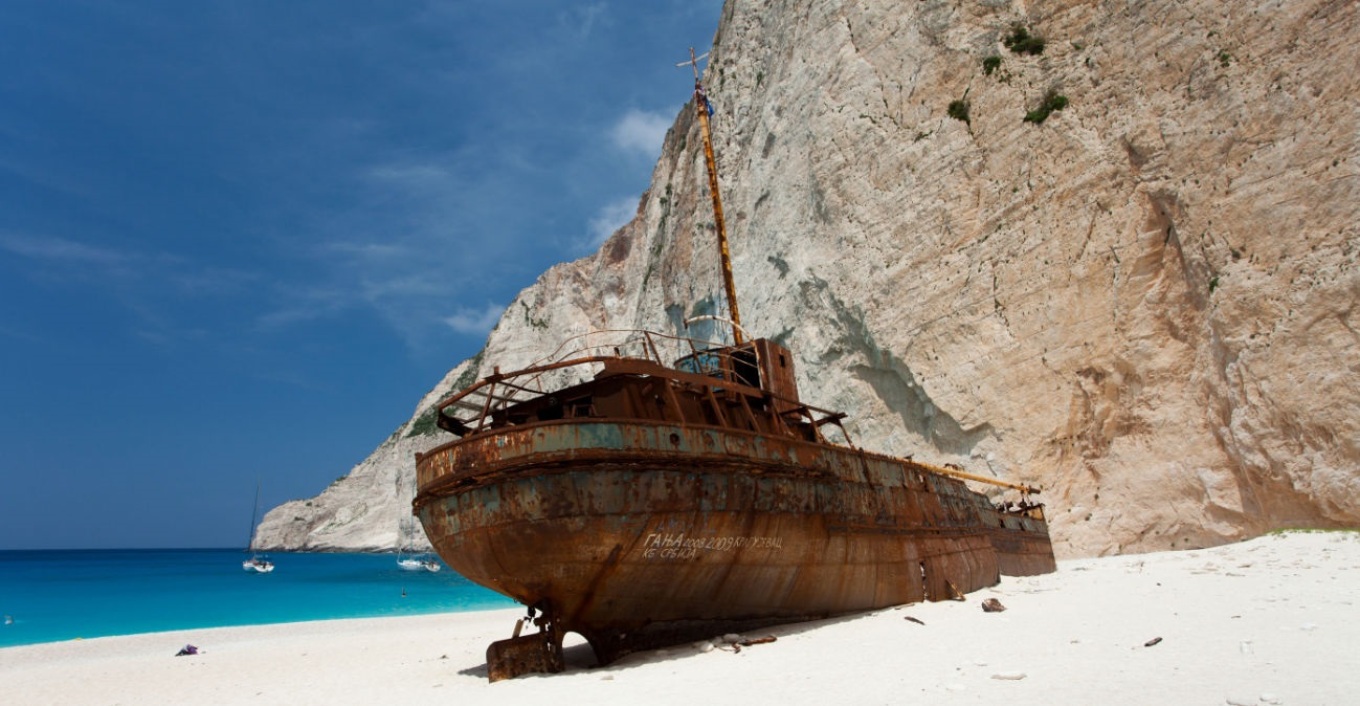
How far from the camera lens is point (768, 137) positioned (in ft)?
122

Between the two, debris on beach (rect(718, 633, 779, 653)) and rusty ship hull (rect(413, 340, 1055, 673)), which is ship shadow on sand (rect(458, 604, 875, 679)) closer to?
debris on beach (rect(718, 633, 779, 653))

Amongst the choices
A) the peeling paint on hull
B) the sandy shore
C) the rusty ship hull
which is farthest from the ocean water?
the peeling paint on hull

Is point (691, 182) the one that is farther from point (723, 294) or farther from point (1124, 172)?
point (1124, 172)

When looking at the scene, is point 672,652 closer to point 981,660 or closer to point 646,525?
point 646,525

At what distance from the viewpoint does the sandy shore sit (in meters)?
6.37

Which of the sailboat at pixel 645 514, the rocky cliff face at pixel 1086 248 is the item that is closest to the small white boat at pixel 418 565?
the rocky cliff face at pixel 1086 248

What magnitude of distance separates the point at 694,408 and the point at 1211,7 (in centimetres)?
2376

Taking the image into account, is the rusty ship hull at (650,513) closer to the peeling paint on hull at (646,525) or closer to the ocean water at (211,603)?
the peeling paint on hull at (646,525)

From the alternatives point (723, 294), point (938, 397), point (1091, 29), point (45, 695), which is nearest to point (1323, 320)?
point (938, 397)

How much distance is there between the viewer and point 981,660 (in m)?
7.65

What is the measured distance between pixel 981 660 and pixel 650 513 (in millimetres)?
3952

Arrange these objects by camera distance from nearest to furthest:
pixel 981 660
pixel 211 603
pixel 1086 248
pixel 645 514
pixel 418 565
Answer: pixel 981 660 < pixel 645 514 < pixel 1086 248 < pixel 211 603 < pixel 418 565

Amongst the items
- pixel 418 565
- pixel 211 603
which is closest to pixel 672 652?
pixel 211 603

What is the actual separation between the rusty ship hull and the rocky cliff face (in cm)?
1363
